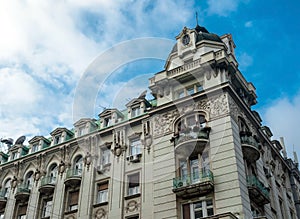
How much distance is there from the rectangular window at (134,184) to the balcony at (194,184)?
408 centimetres

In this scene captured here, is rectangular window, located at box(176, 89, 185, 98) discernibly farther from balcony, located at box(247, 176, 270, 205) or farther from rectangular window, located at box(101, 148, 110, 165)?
balcony, located at box(247, 176, 270, 205)

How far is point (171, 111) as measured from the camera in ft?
104

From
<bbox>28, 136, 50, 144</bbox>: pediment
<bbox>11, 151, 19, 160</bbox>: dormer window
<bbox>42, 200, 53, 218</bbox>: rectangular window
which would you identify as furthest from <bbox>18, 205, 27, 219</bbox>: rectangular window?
<bbox>28, 136, 50, 144</bbox>: pediment

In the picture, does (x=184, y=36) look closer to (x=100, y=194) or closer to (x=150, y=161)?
(x=150, y=161)

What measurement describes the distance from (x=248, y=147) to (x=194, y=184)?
5.32 m

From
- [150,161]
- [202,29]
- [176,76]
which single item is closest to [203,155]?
[150,161]

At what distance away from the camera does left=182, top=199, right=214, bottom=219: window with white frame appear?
84.1 feet

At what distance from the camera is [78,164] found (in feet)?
116

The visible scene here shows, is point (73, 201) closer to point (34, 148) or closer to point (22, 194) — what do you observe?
point (22, 194)

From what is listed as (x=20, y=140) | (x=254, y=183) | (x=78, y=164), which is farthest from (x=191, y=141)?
(x=20, y=140)

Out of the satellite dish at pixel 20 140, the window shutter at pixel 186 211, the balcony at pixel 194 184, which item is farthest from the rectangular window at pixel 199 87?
the satellite dish at pixel 20 140

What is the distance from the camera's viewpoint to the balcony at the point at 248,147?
2873 centimetres

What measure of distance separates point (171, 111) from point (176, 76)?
290 cm

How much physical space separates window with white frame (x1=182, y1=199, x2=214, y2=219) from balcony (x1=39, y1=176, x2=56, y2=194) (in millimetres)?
13176
